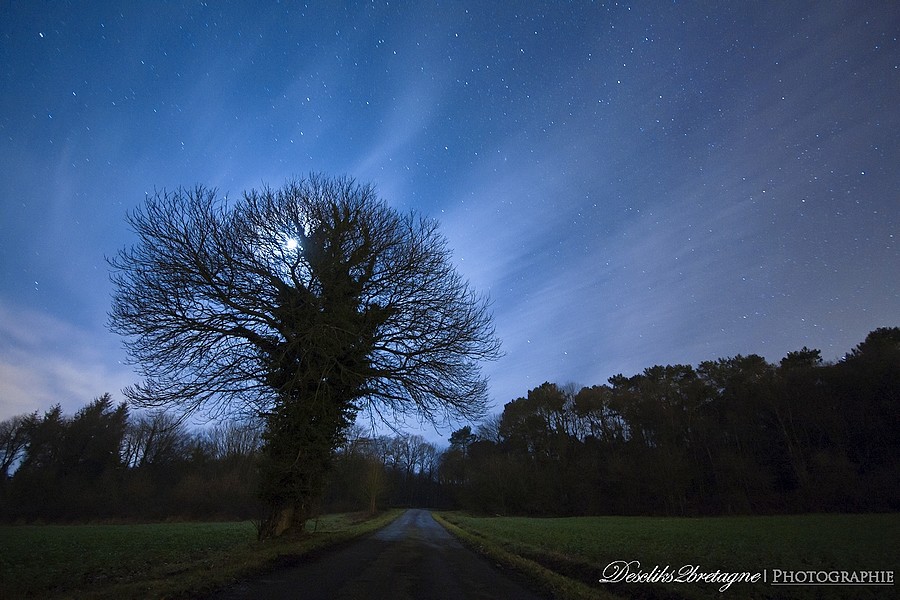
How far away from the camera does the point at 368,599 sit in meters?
6.71

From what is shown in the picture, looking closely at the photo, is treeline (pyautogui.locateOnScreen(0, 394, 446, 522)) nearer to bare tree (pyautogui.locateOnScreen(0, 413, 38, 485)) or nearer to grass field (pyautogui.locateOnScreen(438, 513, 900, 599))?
bare tree (pyautogui.locateOnScreen(0, 413, 38, 485))

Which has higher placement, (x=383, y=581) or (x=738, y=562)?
(x=383, y=581)

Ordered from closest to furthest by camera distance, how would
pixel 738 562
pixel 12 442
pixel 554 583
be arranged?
pixel 554 583 → pixel 738 562 → pixel 12 442

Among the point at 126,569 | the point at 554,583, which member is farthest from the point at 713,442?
the point at 126,569

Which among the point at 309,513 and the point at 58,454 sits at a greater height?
the point at 58,454

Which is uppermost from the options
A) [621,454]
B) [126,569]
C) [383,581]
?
[621,454]

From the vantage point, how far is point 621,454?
5909cm

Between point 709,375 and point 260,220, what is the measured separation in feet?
191

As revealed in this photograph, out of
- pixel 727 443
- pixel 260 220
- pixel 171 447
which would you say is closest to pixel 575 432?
pixel 727 443

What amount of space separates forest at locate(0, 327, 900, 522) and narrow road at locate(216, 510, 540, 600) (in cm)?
2261

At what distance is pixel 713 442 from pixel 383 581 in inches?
2243

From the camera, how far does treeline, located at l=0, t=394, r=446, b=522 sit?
38.7 m

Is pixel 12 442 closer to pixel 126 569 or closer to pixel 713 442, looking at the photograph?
pixel 126 569

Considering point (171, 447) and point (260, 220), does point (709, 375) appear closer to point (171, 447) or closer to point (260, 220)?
point (260, 220)
